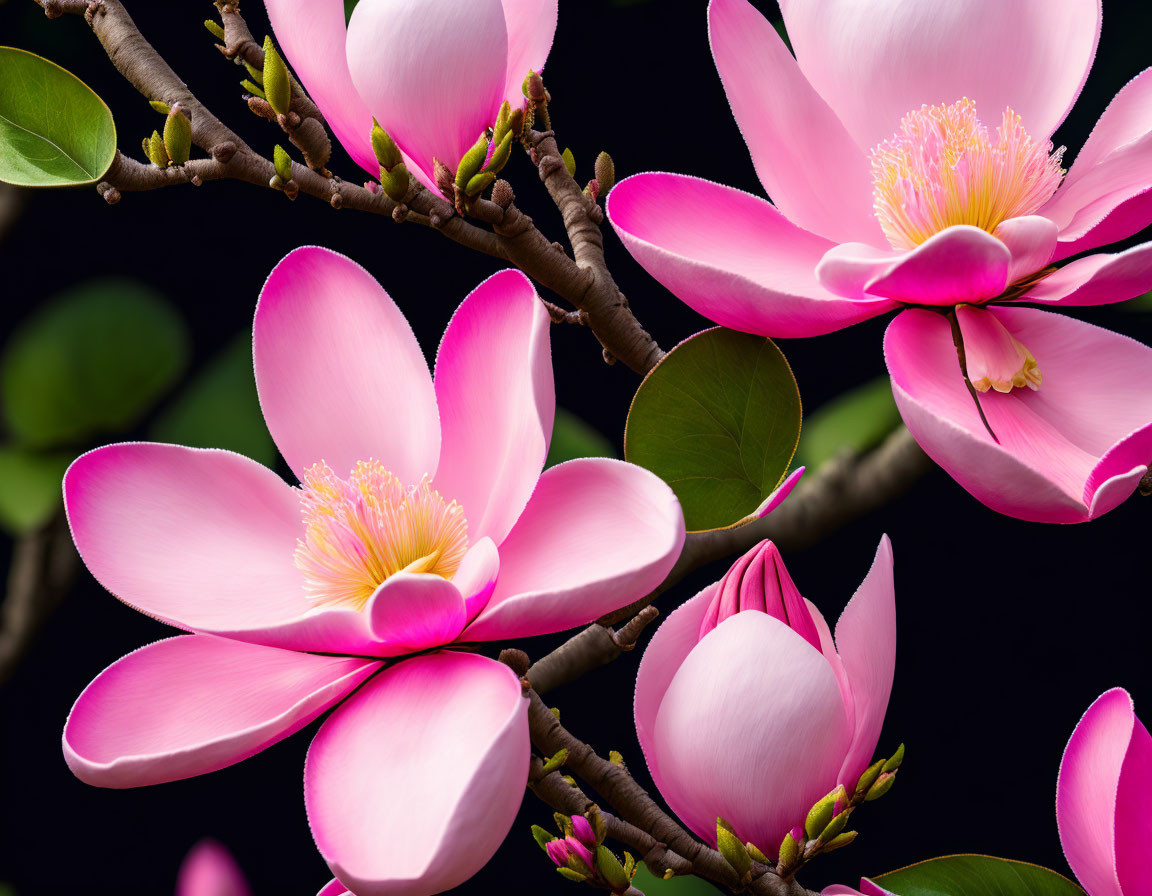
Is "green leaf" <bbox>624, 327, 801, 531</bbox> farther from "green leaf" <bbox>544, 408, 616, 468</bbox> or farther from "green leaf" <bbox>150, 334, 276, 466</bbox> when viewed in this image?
"green leaf" <bbox>150, 334, 276, 466</bbox>

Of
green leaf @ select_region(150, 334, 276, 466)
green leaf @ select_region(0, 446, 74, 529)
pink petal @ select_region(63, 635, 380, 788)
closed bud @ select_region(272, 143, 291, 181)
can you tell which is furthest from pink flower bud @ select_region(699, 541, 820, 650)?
green leaf @ select_region(0, 446, 74, 529)

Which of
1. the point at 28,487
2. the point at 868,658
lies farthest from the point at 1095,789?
the point at 28,487

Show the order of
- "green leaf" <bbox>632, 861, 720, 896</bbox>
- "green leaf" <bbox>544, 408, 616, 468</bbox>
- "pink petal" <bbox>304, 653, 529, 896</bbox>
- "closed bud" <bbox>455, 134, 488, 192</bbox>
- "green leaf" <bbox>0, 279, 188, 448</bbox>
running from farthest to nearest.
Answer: "green leaf" <bbox>0, 279, 188, 448</bbox>
"green leaf" <bbox>544, 408, 616, 468</bbox>
"green leaf" <bbox>632, 861, 720, 896</bbox>
"closed bud" <bbox>455, 134, 488, 192</bbox>
"pink petal" <bbox>304, 653, 529, 896</bbox>

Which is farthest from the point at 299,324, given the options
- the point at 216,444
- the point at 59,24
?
the point at 59,24

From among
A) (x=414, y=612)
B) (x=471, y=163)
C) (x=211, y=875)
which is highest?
(x=471, y=163)

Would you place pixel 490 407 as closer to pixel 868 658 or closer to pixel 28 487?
pixel 868 658

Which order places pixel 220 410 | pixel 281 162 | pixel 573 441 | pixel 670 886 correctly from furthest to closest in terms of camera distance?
pixel 220 410
pixel 573 441
pixel 670 886
pixel 281 162

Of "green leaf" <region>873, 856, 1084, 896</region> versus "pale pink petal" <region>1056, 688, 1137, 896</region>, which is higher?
"pale pink petal" <region>1056, 688, 1137, 896</region>
